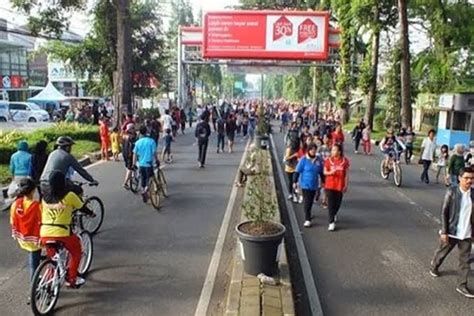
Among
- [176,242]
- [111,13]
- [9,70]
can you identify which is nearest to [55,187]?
[176,242]

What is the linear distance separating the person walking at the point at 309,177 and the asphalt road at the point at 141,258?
66.6 inches

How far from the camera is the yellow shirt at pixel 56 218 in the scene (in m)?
5.75

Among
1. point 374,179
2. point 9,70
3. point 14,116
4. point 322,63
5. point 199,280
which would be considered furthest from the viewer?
point 9,70

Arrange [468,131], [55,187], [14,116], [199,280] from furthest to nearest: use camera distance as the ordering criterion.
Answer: [14,116] → [468,131] → [199,280] → [55,187]

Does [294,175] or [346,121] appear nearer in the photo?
[294,175]

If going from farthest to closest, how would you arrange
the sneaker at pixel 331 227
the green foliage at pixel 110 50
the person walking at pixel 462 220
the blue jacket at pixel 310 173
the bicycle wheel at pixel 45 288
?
the green foliage at pixel 110 50, the blue jacket at pixel 310 173, the sneaker at pixel 331 227, the person walking at pixel 462 220, the bicycle wheel at pixel 45 288

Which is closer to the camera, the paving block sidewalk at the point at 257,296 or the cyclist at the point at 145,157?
the paving block sidewalk at the point at 257,296

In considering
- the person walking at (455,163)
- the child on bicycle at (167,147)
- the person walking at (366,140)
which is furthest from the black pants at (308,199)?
the person walking at (366,140)

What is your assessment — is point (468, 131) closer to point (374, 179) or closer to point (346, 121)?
point (374, 179)

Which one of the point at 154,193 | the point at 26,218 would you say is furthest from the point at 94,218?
the point at 26,218

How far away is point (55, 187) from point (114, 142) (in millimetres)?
13623

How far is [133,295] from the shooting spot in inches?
248

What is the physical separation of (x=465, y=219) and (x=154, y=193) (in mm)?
6321

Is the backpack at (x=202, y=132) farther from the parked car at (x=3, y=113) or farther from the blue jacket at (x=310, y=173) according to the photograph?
the parked car at (x=3, y=113)
